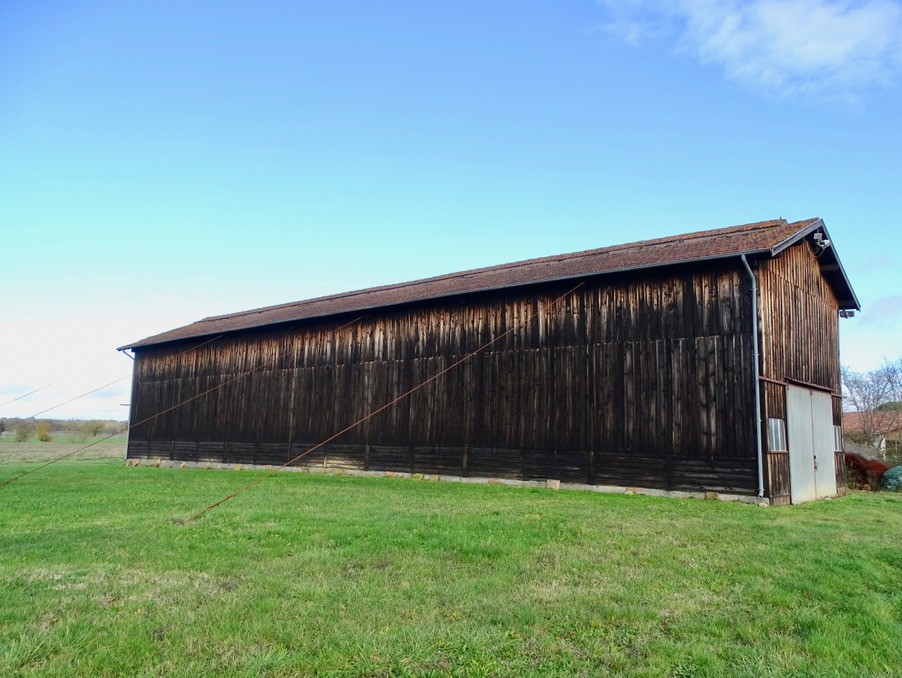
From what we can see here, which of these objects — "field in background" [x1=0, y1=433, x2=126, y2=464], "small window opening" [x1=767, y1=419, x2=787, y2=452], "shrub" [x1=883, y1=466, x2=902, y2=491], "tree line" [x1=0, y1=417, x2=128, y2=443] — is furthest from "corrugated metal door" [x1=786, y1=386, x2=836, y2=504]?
"tree line" [x1=0, y1=417, x2=128, y2=443]

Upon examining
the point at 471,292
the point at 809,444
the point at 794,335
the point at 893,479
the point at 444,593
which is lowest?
the point at 444,593

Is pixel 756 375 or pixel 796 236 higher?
pixel 796 236

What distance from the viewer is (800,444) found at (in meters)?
17.2

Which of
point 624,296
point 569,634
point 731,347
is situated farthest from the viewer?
point 624,296

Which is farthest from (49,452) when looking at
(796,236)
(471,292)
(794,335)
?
(796,236)

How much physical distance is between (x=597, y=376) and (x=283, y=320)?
42.0ft

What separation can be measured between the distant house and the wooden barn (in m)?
20.1

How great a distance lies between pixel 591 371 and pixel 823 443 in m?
7.17

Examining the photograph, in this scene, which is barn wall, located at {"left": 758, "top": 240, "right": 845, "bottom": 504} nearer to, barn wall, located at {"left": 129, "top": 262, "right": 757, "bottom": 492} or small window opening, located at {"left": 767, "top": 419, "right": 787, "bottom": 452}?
small window opening, located at {"left": 767, "top": 419, "right": 787, "bottom": 452}

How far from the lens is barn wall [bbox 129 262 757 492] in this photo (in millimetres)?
16141

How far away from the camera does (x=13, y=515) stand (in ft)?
38.6

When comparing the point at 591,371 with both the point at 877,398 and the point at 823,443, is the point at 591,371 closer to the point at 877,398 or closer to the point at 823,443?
the point at 823,443

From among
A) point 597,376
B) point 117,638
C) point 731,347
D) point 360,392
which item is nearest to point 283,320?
point 360,392

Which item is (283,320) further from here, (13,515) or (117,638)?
(117,638)
